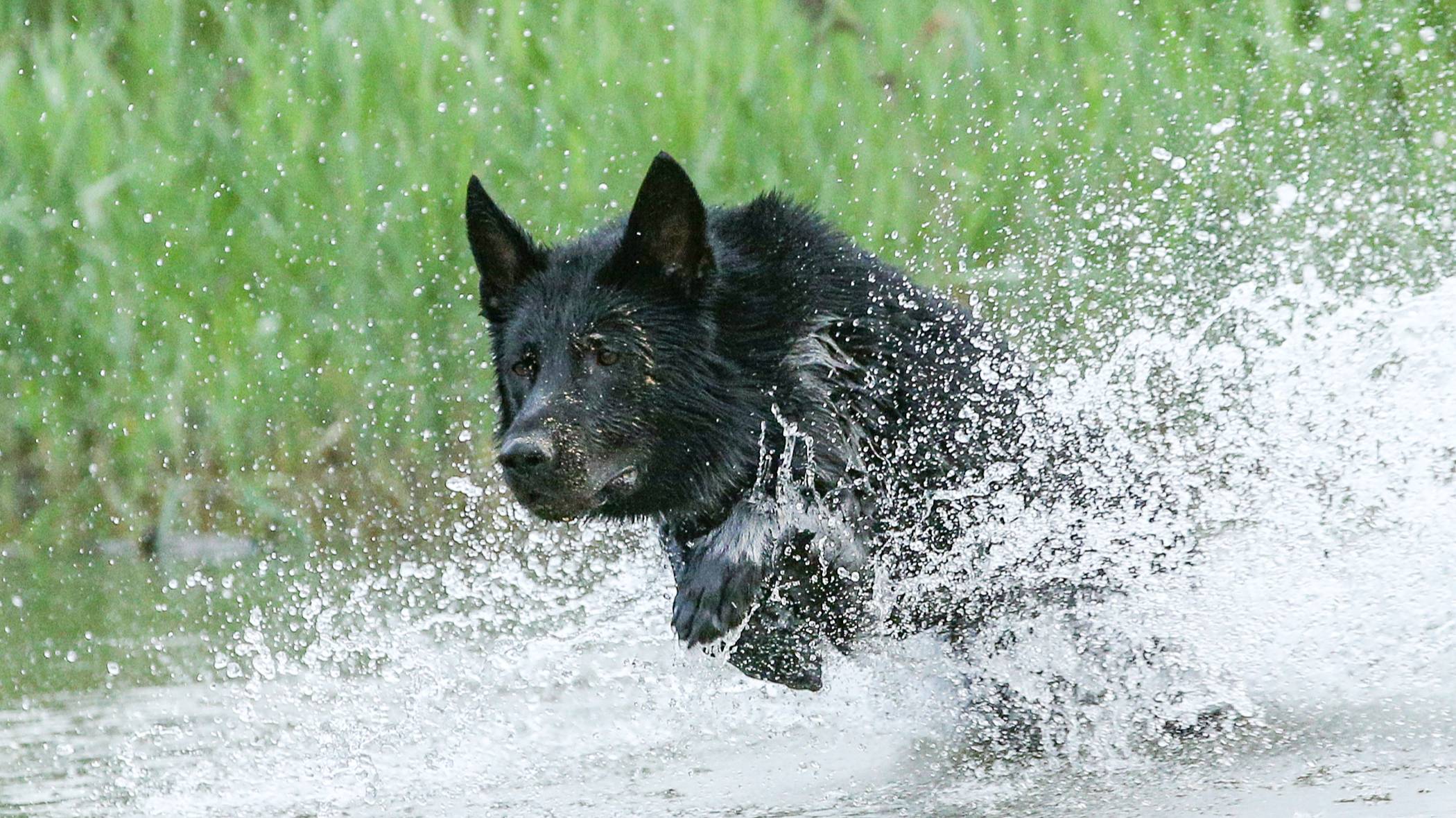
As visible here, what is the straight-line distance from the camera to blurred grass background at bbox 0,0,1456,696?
297 inches

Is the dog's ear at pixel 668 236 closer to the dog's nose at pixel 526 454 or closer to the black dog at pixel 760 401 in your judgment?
the black dog at pixel 760 401

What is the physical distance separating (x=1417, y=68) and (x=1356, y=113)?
333 mm

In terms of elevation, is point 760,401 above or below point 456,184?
below

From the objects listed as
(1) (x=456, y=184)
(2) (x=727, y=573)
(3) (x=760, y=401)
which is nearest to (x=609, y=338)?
(3) (x=760, y=401)

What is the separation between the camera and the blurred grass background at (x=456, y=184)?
7535 millimetres

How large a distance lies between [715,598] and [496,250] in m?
1.03

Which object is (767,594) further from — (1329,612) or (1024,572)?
(1329,612)

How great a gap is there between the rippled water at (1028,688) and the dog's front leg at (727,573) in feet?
0.97

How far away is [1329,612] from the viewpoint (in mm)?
4480

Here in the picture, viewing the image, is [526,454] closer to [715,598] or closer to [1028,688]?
[715,598]

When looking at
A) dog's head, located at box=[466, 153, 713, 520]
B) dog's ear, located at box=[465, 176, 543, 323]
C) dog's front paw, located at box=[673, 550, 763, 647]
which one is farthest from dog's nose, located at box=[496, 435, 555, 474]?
dog's ear, located at box=[465, 176, 543, 323]

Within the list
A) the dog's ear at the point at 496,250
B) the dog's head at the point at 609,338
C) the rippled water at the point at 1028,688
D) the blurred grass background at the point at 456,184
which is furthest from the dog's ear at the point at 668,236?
the blurred grass background at the point at 456,184

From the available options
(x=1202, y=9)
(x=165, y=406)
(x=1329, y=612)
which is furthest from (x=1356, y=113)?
(x=165, y=406)

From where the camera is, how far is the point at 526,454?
3908mm
